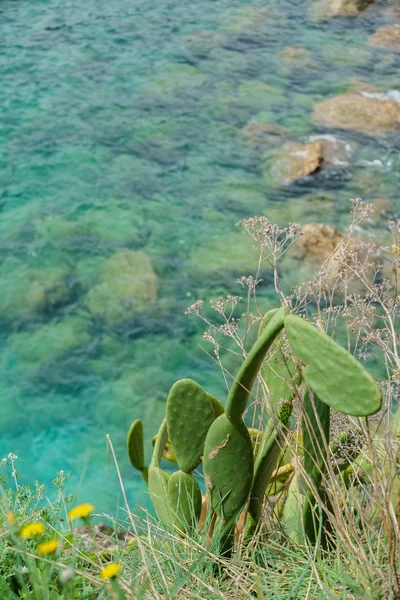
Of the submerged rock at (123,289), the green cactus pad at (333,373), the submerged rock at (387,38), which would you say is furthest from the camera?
the submerged rock at (387,38)

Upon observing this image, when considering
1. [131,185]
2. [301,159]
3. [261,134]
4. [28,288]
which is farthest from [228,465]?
[261,134]

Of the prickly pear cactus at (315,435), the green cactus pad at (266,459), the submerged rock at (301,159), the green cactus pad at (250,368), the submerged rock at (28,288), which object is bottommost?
the submerged rock at (28,288)

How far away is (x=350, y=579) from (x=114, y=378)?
2.71 m

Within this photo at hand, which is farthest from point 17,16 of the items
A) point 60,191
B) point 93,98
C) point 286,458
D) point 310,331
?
point 310,331

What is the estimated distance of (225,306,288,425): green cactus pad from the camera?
1.36 metres

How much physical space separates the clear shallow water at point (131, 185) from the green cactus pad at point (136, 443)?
31 cm

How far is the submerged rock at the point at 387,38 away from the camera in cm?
750

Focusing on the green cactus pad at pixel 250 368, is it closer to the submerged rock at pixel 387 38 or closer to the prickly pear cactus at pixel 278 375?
the prickly pear cactus at pixel 278 375

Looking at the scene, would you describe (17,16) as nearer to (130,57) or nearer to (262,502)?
(130,57)

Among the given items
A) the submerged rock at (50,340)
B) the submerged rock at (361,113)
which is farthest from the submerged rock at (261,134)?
the submerged rock at (50,340)

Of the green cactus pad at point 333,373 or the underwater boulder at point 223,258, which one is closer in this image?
the green cactus pad at point 333,373

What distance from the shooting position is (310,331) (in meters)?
1.28

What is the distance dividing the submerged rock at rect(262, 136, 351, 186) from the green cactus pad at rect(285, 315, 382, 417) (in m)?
4.26

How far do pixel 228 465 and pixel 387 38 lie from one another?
718 cm
